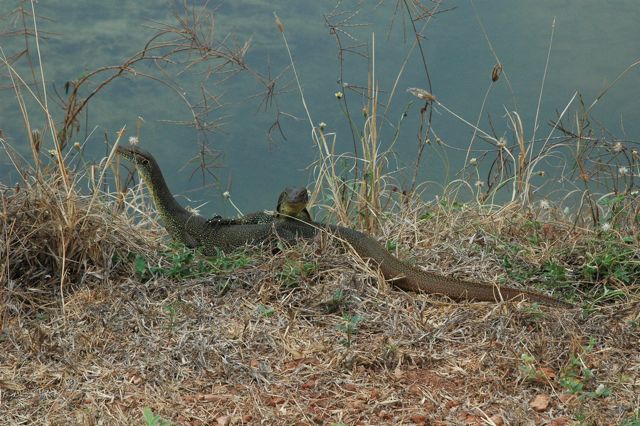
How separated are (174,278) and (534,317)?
1.94 meters

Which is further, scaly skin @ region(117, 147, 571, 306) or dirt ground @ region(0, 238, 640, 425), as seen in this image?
scaly skin @ region(117, 147, 571, 306)

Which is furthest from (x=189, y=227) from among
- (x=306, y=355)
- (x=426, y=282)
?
(x=306, y=355)

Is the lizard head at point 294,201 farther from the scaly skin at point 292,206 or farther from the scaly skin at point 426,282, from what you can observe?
the scaly skin at point 426,282

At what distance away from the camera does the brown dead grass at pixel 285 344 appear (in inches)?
186

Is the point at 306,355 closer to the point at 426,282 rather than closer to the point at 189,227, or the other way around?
the point at 426,282

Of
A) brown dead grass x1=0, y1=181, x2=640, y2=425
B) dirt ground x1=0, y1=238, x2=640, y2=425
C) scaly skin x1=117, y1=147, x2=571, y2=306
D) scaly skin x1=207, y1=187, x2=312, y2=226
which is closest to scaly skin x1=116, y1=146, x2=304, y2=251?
scaly skin x1=117, y1=147, x2=571, y2=306

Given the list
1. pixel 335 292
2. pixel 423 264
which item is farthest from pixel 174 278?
pixel 423 264

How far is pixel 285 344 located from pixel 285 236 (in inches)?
46.8

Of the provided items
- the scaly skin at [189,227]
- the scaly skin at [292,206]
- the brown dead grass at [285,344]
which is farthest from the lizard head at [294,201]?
the brown dead grass at [285,344]

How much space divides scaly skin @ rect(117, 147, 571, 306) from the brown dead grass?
0.12 meters

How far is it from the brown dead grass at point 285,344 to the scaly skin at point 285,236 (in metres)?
0.12

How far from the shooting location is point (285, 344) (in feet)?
17.0

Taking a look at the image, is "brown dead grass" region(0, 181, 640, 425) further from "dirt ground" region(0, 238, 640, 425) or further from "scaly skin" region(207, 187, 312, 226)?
"scaly skin" region(207, 187, 312, 226)

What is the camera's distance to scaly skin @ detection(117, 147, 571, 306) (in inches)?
222
